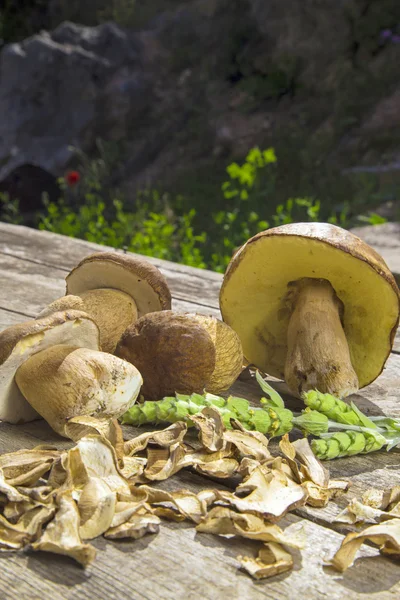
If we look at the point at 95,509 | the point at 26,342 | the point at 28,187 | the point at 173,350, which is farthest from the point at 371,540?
the point at 28,187

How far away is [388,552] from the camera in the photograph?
1.17m

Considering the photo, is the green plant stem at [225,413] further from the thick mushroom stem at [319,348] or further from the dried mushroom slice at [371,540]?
the dried mushroom slice at [371,540]

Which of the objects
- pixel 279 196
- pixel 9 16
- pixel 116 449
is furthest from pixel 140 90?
pixel 116 449

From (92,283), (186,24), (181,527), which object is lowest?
(181,527)

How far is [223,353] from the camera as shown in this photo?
1.80 m

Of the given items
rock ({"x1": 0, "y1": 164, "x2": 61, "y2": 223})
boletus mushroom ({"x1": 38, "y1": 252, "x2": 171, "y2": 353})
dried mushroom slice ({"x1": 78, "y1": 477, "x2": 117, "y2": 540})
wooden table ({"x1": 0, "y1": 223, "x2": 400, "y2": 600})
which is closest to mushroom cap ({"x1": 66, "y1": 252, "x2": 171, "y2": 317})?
boletus mushroom ({"x1": 38, "y1": 252, "x2": 171, "y2": 353})

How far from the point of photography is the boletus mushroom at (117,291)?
6.39ft

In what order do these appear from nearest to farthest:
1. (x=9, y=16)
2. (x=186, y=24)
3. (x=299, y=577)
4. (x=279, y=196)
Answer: (x=299, y=577), (x=279, y=196), (x=186, y=24), (x=9, y=16)

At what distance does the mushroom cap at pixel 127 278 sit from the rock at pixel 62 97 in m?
5.55

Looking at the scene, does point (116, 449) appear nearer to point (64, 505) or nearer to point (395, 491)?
point (64, 505)

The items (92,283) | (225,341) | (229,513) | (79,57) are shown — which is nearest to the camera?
(229,513)

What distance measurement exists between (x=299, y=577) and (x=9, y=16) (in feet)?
32.4

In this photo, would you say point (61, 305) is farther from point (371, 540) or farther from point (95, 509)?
point (371, 540)

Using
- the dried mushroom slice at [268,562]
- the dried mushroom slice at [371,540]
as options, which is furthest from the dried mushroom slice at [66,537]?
the dried mushroom slice at [371,540]
